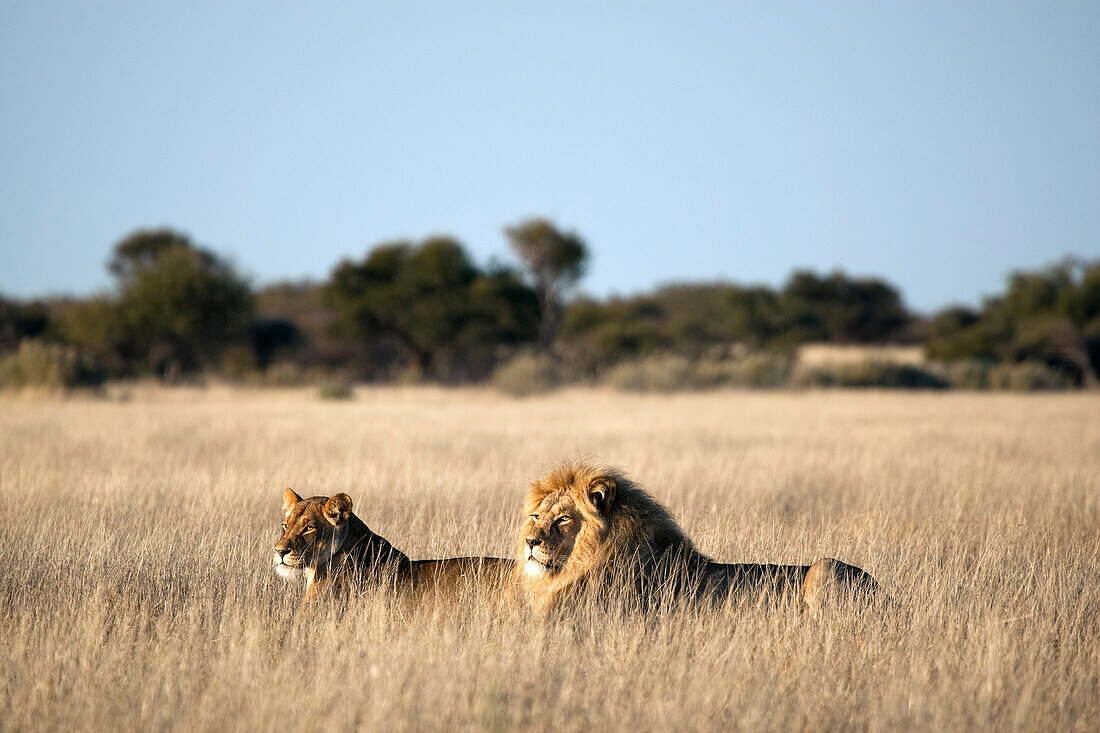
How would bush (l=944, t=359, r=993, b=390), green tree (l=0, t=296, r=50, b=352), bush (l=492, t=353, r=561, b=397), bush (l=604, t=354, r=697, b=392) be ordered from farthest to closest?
green tree (l=0, t=296, r=50, b=352)
bush (l=944, t=359, r=993, b=390)
bush (l=604, t=354, r=697, b=392)
bush (l=492, t=353, r=561, b=397)

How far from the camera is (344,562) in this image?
439 cm

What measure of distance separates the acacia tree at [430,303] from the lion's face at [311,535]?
31.3 metres

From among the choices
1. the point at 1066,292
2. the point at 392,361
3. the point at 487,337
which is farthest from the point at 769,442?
the point at 1066,292

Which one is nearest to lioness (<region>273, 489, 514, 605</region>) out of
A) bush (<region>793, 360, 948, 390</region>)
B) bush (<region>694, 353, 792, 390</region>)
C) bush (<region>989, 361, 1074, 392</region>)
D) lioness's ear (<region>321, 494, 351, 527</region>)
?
lioness's ear (<region>321, 494, 351, 527</region>)

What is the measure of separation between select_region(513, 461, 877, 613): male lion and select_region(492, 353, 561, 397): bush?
23022 mm

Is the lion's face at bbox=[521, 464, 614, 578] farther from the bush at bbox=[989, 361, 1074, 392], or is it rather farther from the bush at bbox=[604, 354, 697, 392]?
the bush at bbox=[989, 361, 1074, 392]

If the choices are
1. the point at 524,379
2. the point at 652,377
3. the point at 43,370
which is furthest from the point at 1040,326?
the point at 43,370

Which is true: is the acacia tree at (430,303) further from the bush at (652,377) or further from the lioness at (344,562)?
the lioness at (344,562)

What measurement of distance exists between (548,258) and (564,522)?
124ft

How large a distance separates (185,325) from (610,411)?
58.9 ft

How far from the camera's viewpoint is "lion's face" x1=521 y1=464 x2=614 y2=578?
13.1 ft

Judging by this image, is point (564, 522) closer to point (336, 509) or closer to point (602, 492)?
point (602, 492)

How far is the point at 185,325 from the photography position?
30.9 metres

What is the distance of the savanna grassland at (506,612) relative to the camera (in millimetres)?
3270
